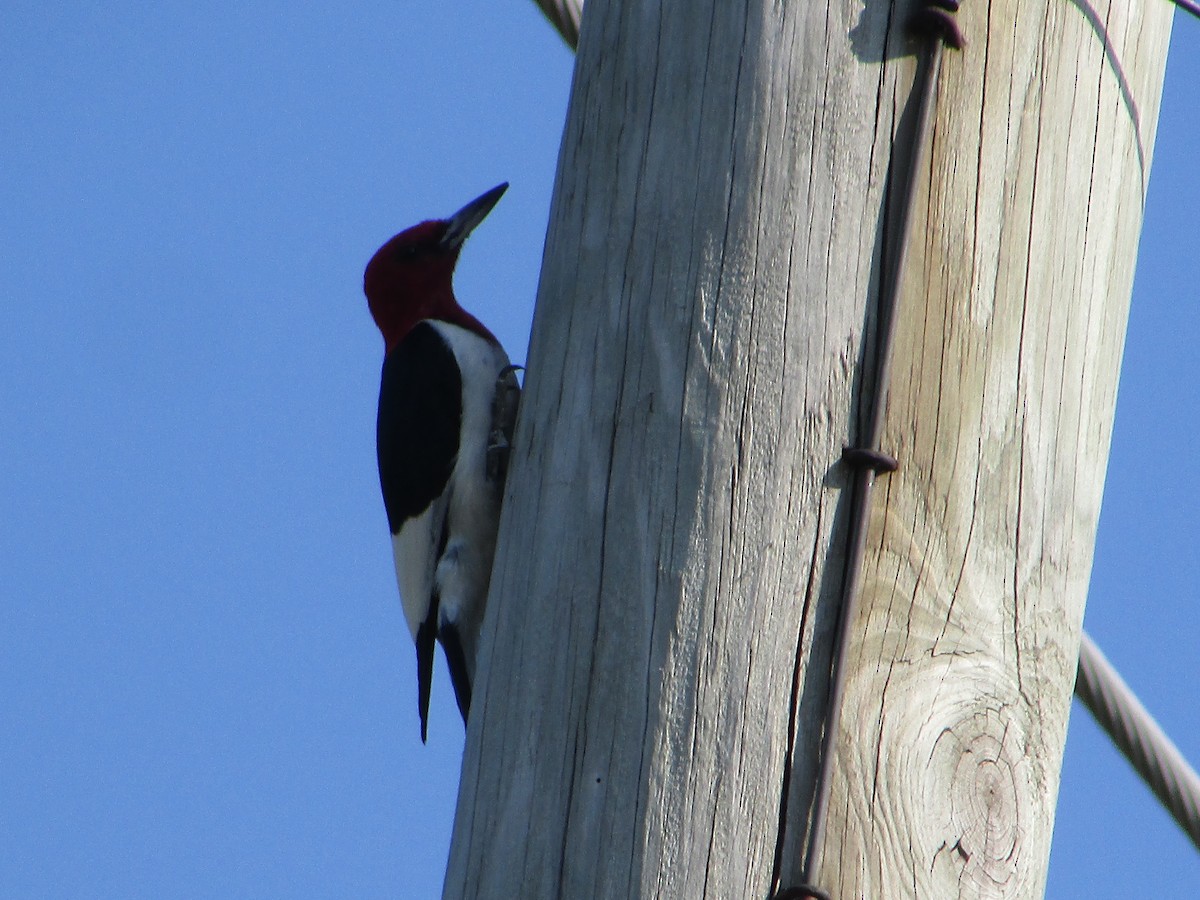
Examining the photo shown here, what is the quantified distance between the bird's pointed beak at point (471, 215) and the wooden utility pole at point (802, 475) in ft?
8.92

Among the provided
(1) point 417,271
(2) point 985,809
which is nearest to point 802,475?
(2) point 985,809

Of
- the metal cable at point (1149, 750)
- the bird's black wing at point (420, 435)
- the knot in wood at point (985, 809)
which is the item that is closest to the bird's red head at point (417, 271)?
the bird's black wing at point (420, 435)

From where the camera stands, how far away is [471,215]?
15.1 feet

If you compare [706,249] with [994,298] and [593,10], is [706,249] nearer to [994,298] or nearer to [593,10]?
[994,298]

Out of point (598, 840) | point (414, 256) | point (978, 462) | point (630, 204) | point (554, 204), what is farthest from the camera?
point (414, 256)

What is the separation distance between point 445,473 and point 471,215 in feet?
4.79

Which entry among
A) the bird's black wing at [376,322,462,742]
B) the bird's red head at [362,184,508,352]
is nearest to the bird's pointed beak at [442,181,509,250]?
the bird's red head at [362,184,508,352]

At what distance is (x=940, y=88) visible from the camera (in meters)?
1.77

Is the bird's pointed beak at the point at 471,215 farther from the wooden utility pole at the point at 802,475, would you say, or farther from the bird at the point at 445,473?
the wooden utility pole at the point at 802,475

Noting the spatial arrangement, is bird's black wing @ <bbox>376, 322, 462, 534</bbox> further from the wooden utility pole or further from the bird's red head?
the wooden utility pole

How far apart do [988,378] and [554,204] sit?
67 cm

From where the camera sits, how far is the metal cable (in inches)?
98.3

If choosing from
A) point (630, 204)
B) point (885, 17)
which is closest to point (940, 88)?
point (885, 17)

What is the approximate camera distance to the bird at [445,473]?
124 inches
